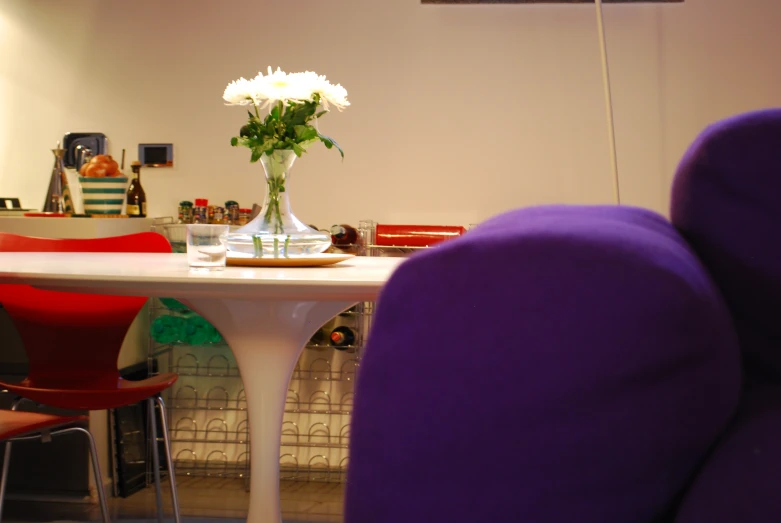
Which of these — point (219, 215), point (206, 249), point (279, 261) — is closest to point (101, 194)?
point (219, 215)

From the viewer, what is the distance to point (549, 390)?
16.0 inches

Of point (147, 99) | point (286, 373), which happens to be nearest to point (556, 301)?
point (286, 373)

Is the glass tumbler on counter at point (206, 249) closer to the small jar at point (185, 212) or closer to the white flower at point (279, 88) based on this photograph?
the white flower at point (279, 88)

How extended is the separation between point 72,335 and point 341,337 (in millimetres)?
1132

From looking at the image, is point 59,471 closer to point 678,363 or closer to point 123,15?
point 123,15

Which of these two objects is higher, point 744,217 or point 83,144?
point 83,144

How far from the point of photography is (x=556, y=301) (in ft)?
1.33

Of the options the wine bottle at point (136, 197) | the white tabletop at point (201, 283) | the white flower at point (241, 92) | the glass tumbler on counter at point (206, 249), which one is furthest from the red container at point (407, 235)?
the white tabletop at point (201, 283)

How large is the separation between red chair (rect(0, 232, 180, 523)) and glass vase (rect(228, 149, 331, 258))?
58 cm

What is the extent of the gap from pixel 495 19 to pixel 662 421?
3212 millimetres

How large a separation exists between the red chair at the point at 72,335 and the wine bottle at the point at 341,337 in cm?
93

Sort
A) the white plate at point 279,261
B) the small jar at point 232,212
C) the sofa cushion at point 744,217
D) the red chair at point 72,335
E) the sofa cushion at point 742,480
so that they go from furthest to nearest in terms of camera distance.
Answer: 1. the small jar at point 232,212
2. the red chair at point 72,335
3. the white plate at point 279,261
4. the sofa cushion at point 744,217
5. the sofa cushion at point 742,480

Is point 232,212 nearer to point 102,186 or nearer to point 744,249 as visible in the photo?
point 102,186

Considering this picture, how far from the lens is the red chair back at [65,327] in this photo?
89.8 inches
